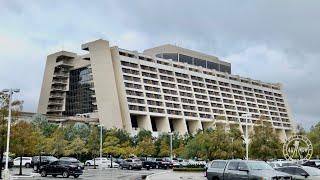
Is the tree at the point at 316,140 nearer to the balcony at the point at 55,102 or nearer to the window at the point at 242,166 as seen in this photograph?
the window at the point at 242,166

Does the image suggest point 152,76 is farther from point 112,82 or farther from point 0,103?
point 0,103

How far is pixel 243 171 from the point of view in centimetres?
2342

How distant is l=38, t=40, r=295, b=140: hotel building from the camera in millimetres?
133375

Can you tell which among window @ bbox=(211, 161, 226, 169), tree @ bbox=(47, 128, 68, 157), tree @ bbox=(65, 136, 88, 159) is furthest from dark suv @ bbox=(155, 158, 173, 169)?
window @ bbox=(211, 161, 226, 169)

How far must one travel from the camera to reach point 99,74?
134875 millimetres

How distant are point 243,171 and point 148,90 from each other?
11689 centimetres

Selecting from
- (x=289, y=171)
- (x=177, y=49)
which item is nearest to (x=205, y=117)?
(x=177, y=49)

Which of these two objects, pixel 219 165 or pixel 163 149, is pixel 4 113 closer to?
pixel 219 165

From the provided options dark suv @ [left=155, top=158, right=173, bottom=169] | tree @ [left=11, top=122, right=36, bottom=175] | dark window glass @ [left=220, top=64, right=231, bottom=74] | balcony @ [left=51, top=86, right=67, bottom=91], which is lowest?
dark suv @ [left=155, top=158, right=173, bottom=169]

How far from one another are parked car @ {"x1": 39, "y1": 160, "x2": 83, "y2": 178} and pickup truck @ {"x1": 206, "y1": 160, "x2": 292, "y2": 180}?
1655 centimetres

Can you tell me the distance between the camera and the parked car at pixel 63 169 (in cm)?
3919

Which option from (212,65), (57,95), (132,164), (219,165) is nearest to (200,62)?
(212,65)

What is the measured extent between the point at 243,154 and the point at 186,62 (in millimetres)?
109159

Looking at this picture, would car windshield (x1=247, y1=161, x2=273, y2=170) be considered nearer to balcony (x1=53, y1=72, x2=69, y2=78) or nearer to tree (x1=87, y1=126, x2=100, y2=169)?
tree (x1=87, y1=126, x2=100, y2=169)
